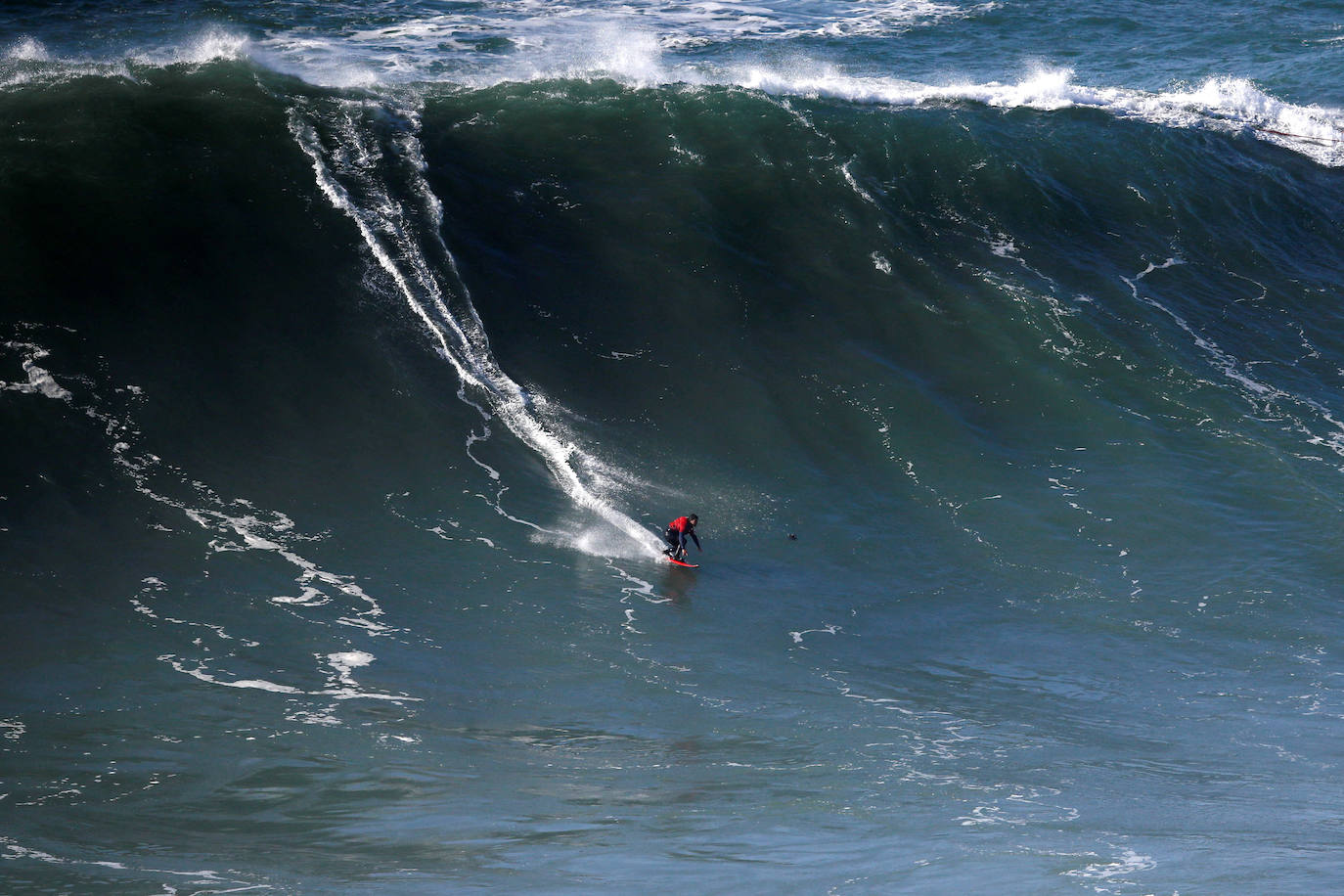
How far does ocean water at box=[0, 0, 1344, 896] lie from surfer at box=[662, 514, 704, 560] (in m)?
0.41

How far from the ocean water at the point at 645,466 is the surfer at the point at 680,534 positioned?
41cm

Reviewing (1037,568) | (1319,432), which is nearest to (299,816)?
(1037,568)

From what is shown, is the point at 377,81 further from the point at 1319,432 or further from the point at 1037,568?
the point at 1319,432

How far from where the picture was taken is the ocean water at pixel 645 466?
10.6 metres

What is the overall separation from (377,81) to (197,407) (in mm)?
10808

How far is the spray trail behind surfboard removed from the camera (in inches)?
703

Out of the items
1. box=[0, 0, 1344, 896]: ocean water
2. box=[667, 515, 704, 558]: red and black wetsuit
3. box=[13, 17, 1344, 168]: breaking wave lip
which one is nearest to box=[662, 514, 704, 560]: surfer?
box=[667, 515, 704, 558]: red and black wetsuit

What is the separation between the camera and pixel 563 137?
2389cm

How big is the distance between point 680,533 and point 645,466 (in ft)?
7.40

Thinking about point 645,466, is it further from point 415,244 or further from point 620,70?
point 620,70

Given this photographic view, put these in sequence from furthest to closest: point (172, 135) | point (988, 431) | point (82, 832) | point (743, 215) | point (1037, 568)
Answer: point (743, 215) < point (172, 135) < point (988, 431) < point (1037, 568) < point (82, 832)

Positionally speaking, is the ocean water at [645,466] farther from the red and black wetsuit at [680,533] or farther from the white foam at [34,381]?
the red and black wetsuit at [680,533]

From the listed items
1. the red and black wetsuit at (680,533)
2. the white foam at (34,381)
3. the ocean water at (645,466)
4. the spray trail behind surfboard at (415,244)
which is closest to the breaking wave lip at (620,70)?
the ocean water at (645,466)

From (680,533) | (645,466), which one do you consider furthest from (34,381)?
(680,533)
